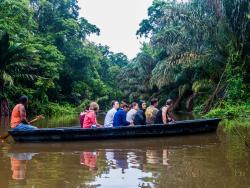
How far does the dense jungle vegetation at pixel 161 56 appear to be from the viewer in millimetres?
22953

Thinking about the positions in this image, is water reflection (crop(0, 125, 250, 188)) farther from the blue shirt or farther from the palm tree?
the palm tree

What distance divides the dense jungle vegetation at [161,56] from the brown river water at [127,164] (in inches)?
427

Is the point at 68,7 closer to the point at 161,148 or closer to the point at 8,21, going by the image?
the point at 8,21

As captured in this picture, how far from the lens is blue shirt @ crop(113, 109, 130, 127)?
1273 cm

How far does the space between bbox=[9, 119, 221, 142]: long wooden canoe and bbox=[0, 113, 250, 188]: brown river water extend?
0.99 feet

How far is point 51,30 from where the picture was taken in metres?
36.8

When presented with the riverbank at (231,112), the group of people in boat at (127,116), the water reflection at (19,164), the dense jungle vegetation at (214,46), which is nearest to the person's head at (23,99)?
the group of people in boat at (127,116)

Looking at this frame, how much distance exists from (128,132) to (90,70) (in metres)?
30.3

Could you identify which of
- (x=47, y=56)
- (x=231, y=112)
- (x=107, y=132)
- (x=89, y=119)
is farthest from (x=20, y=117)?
(x=47, y=56)

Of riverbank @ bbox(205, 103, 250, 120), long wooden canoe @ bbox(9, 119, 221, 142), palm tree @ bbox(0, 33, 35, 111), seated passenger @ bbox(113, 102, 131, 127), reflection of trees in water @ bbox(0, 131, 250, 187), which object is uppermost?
palm tree @ bbox(0, 33, 35, 111)

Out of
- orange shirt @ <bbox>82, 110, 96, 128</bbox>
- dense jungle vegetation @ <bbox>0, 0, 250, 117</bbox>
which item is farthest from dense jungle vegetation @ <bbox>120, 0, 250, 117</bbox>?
orange shirt @ <bbox>82, 110, 96, 128</bbox>

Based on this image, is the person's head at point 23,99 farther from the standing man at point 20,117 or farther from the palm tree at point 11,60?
the palm tree at point 11,60

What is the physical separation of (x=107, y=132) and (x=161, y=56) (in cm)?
2540

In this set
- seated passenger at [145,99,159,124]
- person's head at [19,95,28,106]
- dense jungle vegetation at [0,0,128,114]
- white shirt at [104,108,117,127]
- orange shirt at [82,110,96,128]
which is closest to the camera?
person's head at [19,95,28,106]
